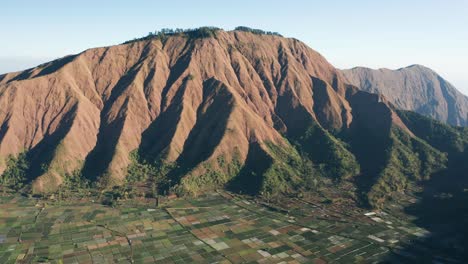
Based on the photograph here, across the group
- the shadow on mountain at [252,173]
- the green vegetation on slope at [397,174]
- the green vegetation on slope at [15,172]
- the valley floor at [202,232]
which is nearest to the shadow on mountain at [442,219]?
the valley floor at [202,232]

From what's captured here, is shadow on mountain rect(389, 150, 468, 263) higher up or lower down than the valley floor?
higher up

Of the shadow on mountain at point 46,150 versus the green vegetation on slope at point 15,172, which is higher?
the shadow on mountain at point 46,150

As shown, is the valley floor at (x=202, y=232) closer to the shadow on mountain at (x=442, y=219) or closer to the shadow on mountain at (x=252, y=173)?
the shadow on mountain at (x=442, y=219)

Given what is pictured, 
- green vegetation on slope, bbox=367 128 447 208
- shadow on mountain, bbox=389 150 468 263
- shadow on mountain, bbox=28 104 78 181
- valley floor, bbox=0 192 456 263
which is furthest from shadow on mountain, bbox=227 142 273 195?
shadow on mountain, bbox=28 104 78 181

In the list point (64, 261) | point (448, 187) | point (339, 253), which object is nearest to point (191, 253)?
point (64, 261)

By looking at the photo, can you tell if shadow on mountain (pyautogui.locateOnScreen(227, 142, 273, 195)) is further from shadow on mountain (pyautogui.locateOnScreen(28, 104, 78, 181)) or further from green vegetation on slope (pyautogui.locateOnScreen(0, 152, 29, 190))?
green vegetation on slope (pyautogui.locateOnScreen(0, 152, 29, 190))

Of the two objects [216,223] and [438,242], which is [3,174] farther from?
[438,242]

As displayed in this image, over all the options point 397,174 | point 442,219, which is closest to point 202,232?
point 442,219

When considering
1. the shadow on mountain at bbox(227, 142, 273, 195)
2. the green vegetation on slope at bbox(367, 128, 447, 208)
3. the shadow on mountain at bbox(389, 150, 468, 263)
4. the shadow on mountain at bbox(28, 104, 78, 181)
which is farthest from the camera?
the shadow on mountain at bbox(28, 104, 78, 181)

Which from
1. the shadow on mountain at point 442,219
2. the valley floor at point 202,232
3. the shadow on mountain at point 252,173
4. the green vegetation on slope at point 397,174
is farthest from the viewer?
the shadow on mountain at point 252,173
